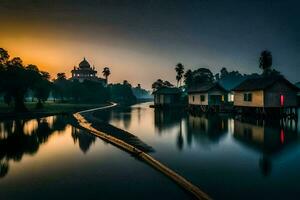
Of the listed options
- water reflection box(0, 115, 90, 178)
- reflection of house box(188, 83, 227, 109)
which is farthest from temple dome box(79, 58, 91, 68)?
water reflection box(0, 115, 90, 178)

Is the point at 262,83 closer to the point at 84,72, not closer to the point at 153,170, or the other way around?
the point at 153,170

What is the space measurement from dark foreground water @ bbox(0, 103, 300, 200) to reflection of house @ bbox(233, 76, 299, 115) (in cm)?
1483

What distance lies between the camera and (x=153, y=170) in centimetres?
1193

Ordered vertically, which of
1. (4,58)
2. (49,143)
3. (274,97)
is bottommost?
(49,143)

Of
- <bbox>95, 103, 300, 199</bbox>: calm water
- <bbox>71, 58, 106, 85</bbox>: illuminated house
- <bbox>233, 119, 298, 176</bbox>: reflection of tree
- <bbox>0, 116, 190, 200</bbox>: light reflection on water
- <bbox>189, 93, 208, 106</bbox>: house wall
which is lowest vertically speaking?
<bbox>0, 116, 190, 200</bbox>: light reflection on water

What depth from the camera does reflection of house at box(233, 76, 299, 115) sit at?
112 feet

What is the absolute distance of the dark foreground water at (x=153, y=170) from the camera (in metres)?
9.35

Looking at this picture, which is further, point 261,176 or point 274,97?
point 274,97

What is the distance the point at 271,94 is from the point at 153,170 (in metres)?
29.4

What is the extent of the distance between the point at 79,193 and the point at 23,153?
962cm

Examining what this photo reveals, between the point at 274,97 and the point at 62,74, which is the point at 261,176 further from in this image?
the point at 62,74

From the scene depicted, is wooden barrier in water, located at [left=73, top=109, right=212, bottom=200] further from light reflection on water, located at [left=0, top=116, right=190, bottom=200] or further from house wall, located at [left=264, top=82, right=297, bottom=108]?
house wall, located at [left=264, top=82, right=297, bottom=108]

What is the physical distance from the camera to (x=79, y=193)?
948 centimetres

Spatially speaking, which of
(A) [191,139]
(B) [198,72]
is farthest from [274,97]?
(B) [198,72]
